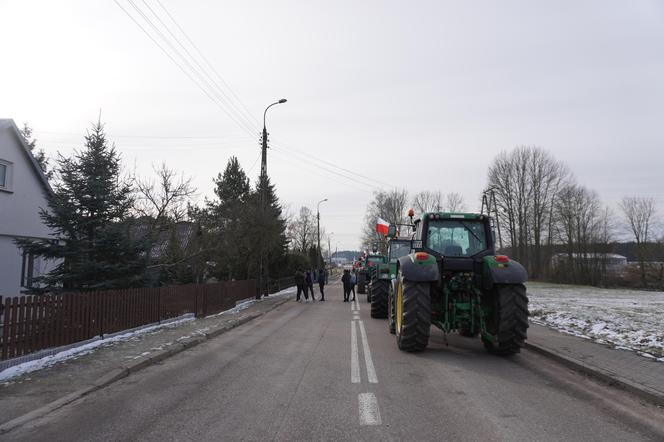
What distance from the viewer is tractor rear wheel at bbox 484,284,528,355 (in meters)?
8.29

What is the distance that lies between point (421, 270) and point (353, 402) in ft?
11.6

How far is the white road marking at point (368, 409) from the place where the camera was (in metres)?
4.85

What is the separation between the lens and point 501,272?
8469 mm

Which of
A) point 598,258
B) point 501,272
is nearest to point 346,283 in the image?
point 501,272

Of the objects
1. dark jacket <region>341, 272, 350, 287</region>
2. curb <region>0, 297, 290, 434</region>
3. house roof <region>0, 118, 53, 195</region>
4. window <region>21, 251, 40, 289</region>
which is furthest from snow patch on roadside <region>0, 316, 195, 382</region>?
dark jacket <region>341, 272, 350, 287</region>

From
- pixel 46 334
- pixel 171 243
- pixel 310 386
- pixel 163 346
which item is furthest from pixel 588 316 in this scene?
pixel 171 243

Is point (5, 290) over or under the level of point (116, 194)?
under

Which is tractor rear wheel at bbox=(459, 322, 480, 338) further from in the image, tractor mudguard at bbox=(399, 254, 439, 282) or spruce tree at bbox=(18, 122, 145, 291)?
spruce tree at bbox=(18, 122, 145, 291)

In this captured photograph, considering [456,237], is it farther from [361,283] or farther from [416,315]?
[361,283]

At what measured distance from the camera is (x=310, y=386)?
6.34 meters

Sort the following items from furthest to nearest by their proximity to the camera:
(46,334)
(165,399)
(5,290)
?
(5,290), (46,334), (165,399)

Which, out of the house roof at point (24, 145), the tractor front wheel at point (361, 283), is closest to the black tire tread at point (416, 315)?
the house roof at point (24, 145)

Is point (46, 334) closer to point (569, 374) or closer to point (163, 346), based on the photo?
point (163, 346)

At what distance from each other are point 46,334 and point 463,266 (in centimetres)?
782
